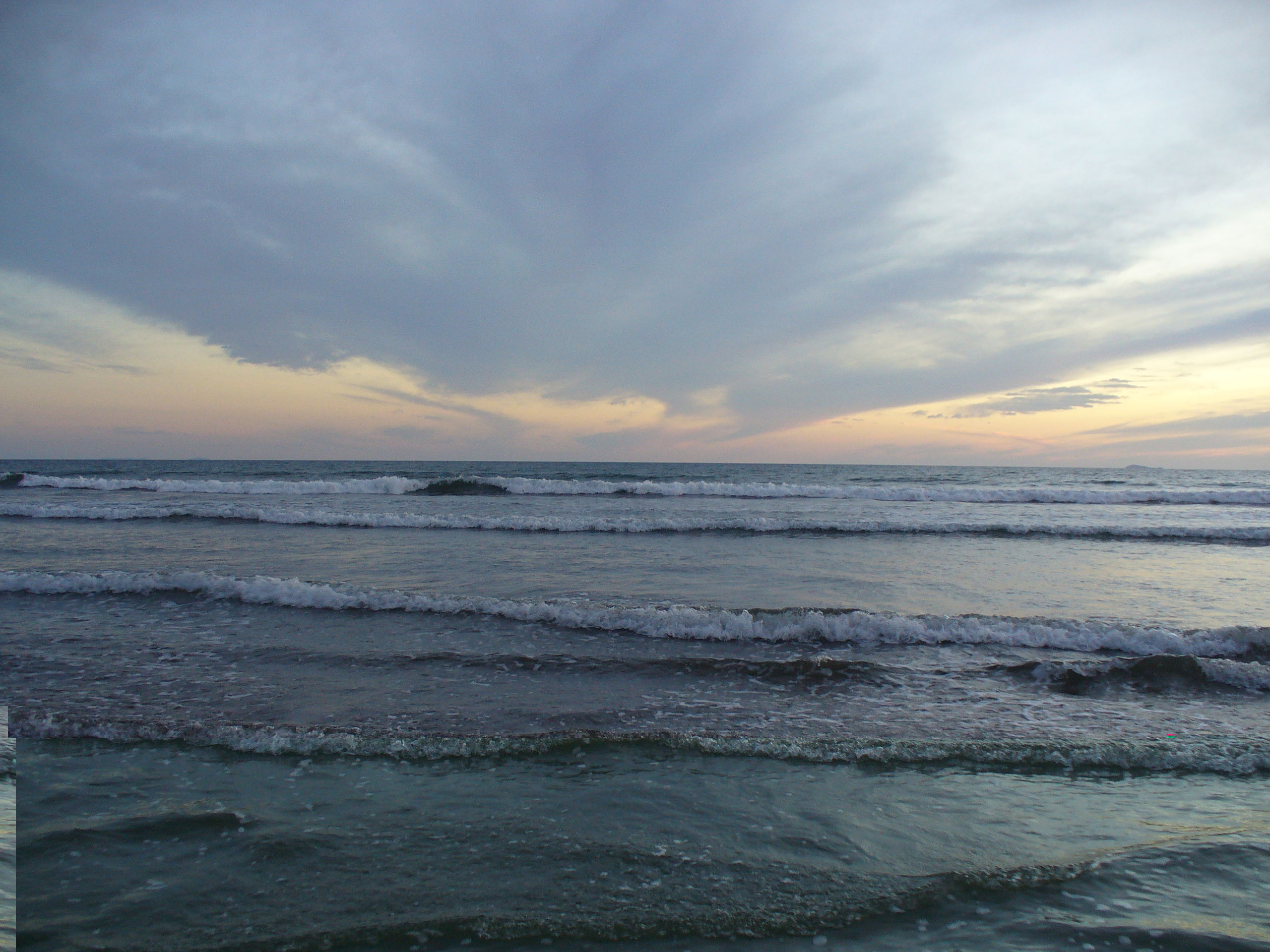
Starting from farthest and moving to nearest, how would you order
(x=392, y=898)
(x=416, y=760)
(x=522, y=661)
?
1. (x=522, y=661)
2. (x=416, y=760)
3. (x=392, y=898)

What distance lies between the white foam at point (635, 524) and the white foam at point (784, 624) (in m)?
9.78

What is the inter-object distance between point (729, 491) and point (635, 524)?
14047 mm

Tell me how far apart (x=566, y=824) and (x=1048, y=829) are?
3.09 meters

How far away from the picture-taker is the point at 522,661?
7.34m

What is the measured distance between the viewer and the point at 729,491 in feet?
109

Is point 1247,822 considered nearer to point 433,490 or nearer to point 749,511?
point 749,511

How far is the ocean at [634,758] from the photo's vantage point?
314 cm

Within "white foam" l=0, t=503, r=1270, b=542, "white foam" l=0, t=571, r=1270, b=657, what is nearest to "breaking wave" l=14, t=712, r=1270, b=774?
"white foam" l=0, t=571, r=1270, b=657

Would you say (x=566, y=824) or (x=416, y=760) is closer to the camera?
(x=566, y=824)

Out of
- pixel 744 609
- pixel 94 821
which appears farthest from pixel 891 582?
pixel 94 821

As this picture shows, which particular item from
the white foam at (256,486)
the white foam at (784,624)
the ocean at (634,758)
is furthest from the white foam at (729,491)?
the white foam at (784,624)

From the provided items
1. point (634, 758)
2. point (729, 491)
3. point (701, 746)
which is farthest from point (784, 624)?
point (729, 491)

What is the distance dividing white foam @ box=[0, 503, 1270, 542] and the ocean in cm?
668

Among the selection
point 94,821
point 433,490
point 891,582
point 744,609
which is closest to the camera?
point 94,821
